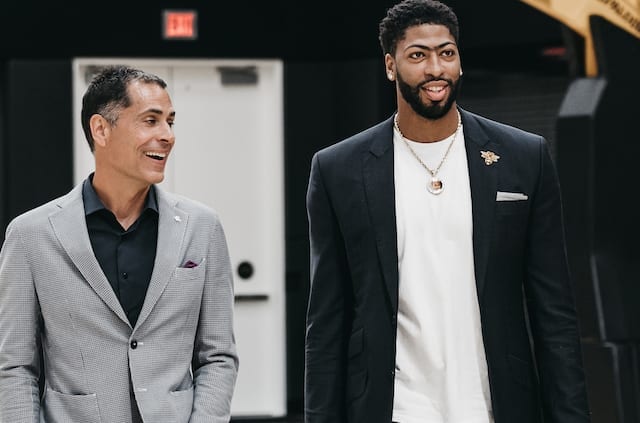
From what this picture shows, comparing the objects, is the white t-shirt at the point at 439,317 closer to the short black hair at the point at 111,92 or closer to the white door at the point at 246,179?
the short black hair at the point at 111,92

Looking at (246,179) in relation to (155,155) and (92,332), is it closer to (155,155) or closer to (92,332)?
(155,155)

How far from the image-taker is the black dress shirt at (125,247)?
362 cm

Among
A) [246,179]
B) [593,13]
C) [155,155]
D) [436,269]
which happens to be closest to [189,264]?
[155,155]

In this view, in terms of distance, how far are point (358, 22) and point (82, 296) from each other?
6.24m

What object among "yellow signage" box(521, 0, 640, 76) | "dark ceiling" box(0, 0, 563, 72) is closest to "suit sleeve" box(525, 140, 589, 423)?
"yellow signage" box(521, 0, 640, 76)

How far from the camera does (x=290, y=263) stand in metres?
9.92

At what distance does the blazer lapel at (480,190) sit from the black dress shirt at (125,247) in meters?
0.91

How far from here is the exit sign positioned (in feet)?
31.1

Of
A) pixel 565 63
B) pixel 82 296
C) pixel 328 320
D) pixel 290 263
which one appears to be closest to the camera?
pixel 82 296

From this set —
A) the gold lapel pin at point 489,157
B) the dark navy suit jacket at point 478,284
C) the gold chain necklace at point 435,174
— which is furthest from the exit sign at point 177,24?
the gold lapel pin at point 489,157

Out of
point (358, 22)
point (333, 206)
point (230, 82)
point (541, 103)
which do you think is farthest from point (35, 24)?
point (333, 206)

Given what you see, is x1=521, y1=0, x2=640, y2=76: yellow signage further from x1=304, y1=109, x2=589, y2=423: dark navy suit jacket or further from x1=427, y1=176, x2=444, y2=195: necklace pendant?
x1=427, y1=176, x2=444, y2=195: necklace pendant

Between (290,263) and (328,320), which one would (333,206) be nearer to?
(328,320)

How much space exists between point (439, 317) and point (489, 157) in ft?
1.66
